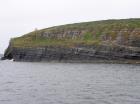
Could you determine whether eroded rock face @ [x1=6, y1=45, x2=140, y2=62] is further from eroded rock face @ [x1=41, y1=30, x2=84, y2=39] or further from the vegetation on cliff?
eroded rock face @ [x1=41, y1=30, x2=84, y2=39]

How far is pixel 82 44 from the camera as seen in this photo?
13412 cm

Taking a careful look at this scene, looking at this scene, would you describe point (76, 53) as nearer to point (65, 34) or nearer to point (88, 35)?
point (88, 35)

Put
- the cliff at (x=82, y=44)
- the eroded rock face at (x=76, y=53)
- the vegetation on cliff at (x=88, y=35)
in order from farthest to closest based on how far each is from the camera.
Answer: the vegetation on cliff at (x=88, y=35), the cliff at (x=82, y=44), the eroded rock face at (x=76, y=53)

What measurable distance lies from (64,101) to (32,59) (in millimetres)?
107713

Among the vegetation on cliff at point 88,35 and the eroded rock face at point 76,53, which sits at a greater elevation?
the vegetation on cliff at point 88,35

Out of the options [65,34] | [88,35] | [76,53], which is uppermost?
[65,34]

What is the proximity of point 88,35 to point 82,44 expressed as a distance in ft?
44.4

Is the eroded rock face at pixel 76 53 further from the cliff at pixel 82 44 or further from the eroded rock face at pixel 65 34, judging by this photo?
the eroded rock face at pixel 65 34

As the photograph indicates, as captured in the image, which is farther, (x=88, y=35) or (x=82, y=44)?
(x=88, y=35)

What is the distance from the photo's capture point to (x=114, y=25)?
143 meters

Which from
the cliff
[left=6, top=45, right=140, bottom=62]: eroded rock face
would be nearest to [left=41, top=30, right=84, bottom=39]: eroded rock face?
the cliff

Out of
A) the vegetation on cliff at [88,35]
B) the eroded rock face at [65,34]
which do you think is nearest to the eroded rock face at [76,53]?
the vegetation on cliff at [88,35]

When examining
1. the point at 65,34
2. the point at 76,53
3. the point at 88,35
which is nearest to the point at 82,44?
the point at 76,53

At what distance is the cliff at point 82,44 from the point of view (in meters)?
121
